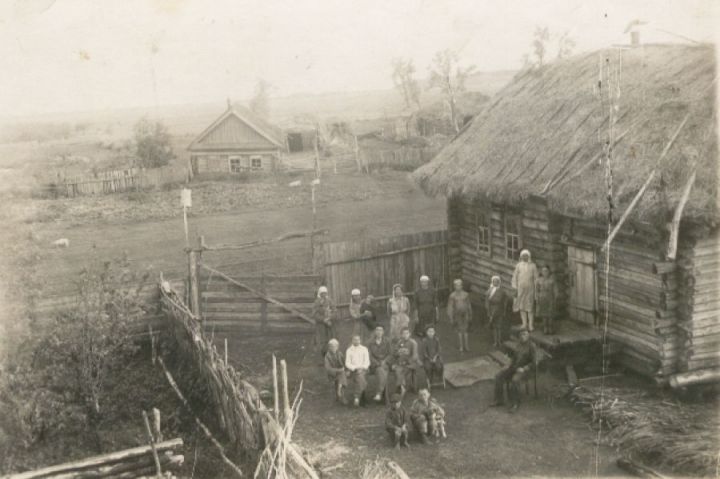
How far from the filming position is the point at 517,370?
11734 millimetres

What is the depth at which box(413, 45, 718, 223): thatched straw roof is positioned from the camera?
1139cm

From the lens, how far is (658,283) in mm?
11914

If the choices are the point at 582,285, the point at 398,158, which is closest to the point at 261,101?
the point at 398,158

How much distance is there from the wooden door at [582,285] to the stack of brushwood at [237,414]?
7.15 m

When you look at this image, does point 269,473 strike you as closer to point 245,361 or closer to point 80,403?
point 80,403

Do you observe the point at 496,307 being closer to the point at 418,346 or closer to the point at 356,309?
the point at 418,346

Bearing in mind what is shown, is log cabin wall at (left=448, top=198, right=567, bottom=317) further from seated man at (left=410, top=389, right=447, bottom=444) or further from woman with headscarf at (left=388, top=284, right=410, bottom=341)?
seated man at (left=410, top=389, right=447, bottom=444)

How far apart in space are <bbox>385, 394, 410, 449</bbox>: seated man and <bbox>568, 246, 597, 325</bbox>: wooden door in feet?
17.4

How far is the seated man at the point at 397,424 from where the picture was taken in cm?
1037

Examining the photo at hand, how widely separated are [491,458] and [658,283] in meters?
4.47

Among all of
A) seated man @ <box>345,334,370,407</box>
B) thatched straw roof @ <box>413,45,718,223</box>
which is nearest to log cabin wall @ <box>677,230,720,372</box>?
thatched straw roof @ <box>413,45,718,223</box>

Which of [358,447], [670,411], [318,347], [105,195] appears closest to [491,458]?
[358,447]

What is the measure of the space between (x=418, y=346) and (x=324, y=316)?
7.72ft

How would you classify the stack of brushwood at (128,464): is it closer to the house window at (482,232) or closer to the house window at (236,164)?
the house window at (482,232)
